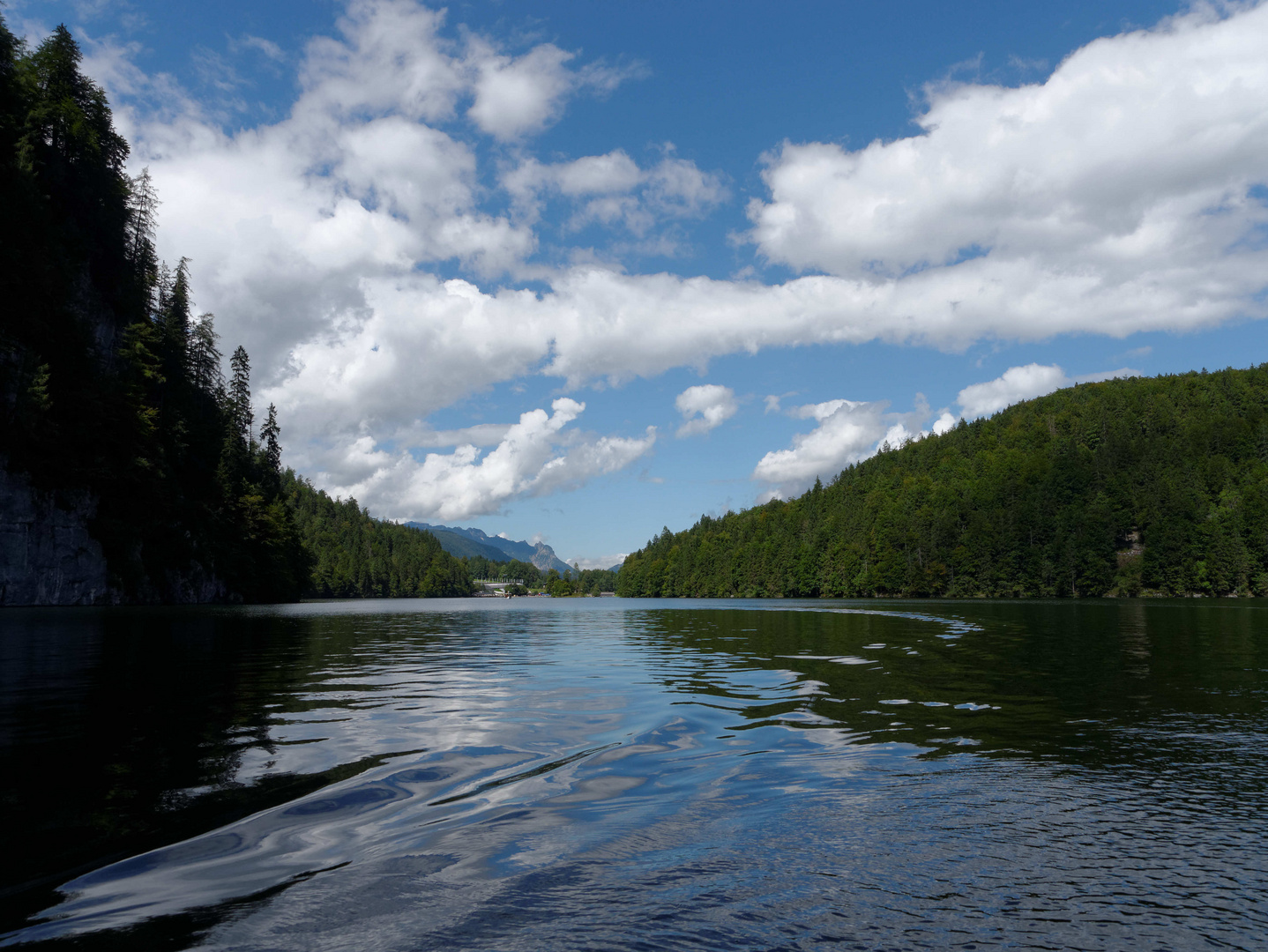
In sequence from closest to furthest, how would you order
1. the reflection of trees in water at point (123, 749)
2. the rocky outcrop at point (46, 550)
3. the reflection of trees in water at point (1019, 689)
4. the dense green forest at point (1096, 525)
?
1. the reflection of trees in water at point (123, 749)
2. the reflection of trees in water at point (1019, 689)
3. the rocky outcrop at point (46, 550)
4. the dense green forest at point (1096, 525)

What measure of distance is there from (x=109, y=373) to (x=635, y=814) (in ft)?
301

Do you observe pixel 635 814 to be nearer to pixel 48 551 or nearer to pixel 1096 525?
pixel 48 551

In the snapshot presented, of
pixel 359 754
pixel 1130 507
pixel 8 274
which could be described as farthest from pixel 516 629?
pixel 1130 507

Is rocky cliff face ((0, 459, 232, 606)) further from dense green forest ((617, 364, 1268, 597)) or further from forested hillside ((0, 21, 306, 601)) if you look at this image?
dense green forest ((617, 364, 1268, 597))

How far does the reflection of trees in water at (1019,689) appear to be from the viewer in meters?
12.3

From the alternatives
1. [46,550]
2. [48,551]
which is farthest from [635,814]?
[48,551]

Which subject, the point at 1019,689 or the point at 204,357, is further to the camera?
the point at 204,357

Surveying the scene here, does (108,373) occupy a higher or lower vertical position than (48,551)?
higher

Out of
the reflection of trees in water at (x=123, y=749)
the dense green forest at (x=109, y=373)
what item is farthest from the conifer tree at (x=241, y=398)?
the reflection of trees in water at (x=123, y=749)

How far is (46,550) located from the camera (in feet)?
213

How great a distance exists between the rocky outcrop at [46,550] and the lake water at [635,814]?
5541 cm

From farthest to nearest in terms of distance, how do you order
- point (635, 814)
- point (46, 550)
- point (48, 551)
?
point (48, 551)
point (46, 550)
point (635, 814)

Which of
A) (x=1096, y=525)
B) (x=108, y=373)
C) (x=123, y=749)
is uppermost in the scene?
(x=108, y=373)

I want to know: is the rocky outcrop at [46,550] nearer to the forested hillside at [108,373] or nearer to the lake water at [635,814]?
the forested hillside at [108,373]
